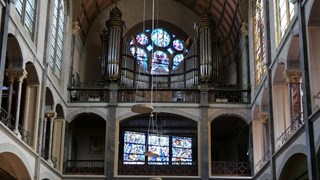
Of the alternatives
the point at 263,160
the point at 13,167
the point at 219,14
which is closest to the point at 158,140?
the point at 263,160

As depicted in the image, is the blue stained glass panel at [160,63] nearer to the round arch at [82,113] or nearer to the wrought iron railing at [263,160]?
the round arch at [82,113]

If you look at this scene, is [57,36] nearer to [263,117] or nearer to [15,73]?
[15,73]

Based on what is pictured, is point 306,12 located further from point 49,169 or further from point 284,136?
point 49,169

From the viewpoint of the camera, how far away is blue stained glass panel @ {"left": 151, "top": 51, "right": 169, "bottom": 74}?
112 ft

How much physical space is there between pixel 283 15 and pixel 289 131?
4.55m

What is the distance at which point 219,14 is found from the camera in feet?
114

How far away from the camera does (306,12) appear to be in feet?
58.1

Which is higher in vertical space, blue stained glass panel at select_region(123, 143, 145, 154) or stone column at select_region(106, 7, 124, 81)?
stone column at select_region(106, 7, 124, 81)

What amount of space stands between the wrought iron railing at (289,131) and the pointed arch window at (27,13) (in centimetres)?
1091

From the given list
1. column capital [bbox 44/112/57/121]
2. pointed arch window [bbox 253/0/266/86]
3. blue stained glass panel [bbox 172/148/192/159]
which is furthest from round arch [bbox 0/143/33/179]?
blue stained glass panel [bbox 172/148/192/159]

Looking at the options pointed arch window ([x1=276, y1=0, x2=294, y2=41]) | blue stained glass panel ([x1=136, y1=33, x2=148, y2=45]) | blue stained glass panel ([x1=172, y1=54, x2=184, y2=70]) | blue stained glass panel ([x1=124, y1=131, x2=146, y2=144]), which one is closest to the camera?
pointed arch window ([x1=276, y1=0, x2=294, y2=41])

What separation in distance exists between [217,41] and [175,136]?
6126 millimetres

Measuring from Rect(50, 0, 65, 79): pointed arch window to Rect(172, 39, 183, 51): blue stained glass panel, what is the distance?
29.6 ft

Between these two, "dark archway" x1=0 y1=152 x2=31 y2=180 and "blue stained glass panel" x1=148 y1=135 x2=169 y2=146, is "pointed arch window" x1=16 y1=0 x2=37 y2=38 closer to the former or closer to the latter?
"dark archway" x1=0 y1=152 x2=31 y2=180
